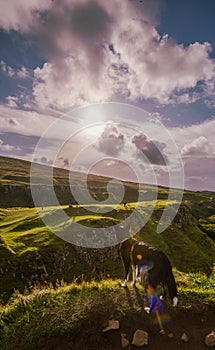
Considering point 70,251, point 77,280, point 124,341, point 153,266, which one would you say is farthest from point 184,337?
point 70,251

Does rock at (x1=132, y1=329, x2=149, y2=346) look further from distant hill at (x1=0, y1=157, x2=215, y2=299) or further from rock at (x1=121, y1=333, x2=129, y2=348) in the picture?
distant hill at (x1=0, y1=157, x2=215, y2=299)

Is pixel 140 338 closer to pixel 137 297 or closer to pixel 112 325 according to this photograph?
pixel 112 325

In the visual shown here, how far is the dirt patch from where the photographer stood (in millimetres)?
8914

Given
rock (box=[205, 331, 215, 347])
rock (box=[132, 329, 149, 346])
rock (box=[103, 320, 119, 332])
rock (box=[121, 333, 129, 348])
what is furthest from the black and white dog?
rock (box=[121, 333, 129, 348])

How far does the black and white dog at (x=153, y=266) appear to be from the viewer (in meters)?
11.1

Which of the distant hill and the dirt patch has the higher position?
the dirt patch

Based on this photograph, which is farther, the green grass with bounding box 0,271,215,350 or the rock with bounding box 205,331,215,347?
the green grass with bounding box 0,271,215,350

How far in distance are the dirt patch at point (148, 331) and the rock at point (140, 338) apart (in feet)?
0.44

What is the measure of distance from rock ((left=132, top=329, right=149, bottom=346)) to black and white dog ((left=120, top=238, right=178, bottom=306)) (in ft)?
7.01

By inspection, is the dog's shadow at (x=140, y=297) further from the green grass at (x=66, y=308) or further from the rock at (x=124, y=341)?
the rock at (x=124, y=341)

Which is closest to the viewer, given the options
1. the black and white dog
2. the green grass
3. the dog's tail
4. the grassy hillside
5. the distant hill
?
the green grass

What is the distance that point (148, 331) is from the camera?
9.45 m

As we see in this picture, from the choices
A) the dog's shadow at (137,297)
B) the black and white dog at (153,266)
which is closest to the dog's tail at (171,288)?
the black and white dog at (153,266)

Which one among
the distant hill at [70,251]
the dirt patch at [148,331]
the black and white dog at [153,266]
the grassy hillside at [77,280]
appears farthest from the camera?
the distant hill at [70,251]
